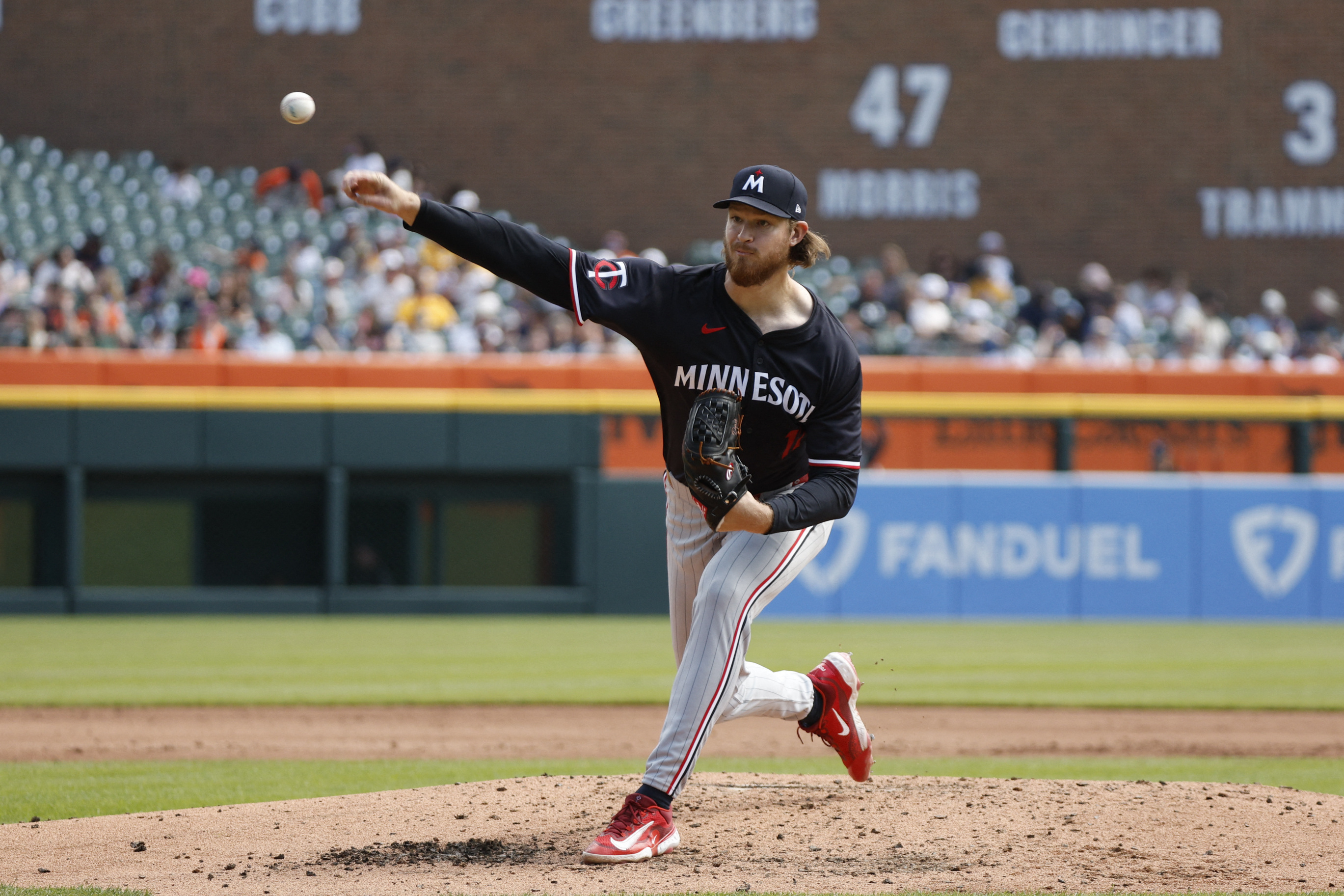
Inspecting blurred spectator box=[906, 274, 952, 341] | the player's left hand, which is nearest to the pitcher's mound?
the player's left hand

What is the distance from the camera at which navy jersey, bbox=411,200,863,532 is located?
3689mm

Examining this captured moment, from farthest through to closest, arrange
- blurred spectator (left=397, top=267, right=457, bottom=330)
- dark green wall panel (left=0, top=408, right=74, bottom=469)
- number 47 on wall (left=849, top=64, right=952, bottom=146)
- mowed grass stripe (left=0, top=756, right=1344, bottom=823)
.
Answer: number 47 on wall (left=849, top=64, right=952, bottom=146) < blurred spectator (left=397, top=267, right=457, bottom=330) < dark green wall panel (left=0, top=408, right=74, bottom=469) < mowed grass stripe (left=0, top=756, right=1344, bottom=823)

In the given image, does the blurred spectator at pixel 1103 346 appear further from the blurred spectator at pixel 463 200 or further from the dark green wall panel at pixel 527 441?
the blurred spectator at pixel 463 200

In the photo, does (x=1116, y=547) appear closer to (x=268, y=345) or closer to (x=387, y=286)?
(x=387, y=286)

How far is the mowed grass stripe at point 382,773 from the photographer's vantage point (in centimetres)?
493

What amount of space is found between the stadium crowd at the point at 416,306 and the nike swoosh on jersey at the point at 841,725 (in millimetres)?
9038

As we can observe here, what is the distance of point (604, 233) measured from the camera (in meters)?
18.7

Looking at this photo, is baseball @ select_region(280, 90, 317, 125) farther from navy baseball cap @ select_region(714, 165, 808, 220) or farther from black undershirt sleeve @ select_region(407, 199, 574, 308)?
navy baseball cap @ select_region(714, 165, 808, 220)

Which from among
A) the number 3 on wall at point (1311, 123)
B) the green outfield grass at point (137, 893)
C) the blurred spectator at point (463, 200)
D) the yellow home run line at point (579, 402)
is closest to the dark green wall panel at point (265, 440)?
the yellow home run line at point (579, 402)

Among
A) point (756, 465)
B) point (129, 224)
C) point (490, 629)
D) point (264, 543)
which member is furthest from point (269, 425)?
point (756, 465)

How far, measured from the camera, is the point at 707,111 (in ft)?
60.7

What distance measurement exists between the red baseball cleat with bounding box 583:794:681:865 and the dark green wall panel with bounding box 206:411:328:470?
899 centimetres

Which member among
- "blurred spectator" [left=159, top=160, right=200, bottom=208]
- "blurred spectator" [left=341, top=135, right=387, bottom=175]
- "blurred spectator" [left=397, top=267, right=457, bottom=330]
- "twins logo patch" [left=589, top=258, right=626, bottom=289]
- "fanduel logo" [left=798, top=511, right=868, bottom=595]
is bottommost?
"fanduel logo" [left=798, top=511, right=868, bottom=595]

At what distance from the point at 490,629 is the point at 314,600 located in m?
1.73
